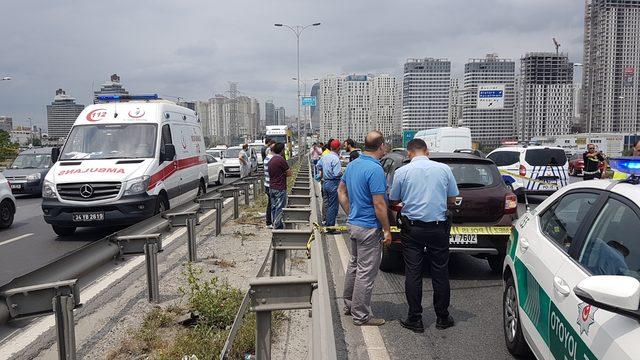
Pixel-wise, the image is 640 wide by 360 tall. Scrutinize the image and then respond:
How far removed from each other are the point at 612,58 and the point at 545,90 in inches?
362

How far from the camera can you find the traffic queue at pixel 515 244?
2479mm

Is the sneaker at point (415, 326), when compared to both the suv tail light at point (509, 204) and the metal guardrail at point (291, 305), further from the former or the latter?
the suv tail light at point (509, 204)

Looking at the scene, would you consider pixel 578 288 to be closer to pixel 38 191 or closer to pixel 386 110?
pixel 38 191

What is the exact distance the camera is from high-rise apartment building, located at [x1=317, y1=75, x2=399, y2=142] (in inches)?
3644

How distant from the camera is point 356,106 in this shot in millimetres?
93375

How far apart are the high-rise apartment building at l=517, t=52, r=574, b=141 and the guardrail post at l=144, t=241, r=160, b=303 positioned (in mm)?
66957

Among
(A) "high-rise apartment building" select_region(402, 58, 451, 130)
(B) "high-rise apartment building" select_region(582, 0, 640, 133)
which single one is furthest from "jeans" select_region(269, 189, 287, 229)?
(A) "high-rise apartment building" select_region(402, 58, 451, 130)

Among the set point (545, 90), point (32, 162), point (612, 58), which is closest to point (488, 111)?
point (545, 90)

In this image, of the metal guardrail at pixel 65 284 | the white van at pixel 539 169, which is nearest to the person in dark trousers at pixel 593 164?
the white van at pixel 539 169

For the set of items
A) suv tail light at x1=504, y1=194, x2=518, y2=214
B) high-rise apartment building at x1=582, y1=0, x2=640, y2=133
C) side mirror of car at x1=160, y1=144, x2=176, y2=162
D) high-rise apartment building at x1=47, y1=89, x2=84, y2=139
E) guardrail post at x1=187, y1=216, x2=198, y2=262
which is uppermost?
high-rise apartment building at x1=582, y1=0, x2=640, y2=133

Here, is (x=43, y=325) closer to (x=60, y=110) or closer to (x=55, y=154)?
(x=55, y=154)

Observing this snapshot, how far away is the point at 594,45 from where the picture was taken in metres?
67.1

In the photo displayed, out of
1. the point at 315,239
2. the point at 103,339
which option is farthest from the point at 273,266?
the point at 103,339

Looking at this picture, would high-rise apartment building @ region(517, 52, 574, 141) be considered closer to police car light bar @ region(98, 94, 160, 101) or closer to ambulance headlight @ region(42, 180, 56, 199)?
police car light bar @ region(98, 94, 160, 101)
